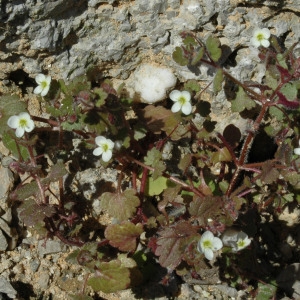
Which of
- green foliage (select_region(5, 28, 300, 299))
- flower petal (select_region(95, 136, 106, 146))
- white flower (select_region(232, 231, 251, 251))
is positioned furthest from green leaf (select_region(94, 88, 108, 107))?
white flower (select_region(232, 231, 251, 251))

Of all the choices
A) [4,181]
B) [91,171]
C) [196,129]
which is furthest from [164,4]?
[4,181]

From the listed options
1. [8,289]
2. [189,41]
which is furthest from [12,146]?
[189,41]

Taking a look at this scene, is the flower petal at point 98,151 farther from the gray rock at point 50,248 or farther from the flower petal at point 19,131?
the gray rock at point 50,248

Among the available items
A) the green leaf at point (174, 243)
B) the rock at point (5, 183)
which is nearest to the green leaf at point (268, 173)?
the green leaf at point (174, 243)

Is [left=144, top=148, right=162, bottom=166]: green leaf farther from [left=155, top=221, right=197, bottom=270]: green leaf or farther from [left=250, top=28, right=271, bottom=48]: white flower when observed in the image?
[left=250, top=28, right=271, bottom=48]: white flower

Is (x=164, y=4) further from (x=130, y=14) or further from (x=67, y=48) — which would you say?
(x=67, y=48)

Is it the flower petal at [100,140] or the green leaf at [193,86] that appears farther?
the green leaf at [193,86]
